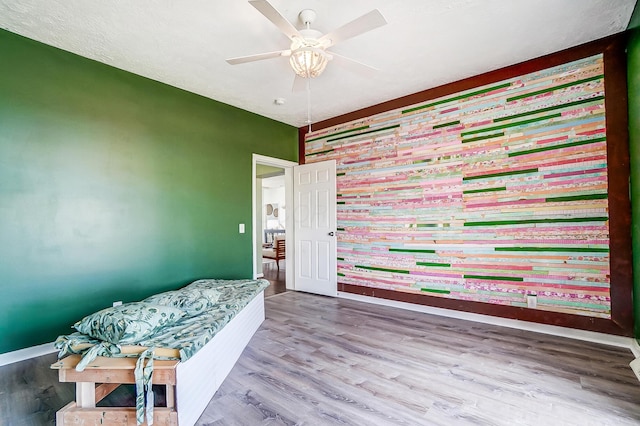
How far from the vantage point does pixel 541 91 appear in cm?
296

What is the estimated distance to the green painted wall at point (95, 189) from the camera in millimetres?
2504

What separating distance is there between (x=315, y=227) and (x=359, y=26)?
324 cm

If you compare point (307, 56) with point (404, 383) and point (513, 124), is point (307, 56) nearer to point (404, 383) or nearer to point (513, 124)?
point (513, 124)

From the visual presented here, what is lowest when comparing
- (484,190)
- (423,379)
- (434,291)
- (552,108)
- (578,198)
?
(423,379)

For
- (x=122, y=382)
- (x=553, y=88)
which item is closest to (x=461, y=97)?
(x=553, y=88)

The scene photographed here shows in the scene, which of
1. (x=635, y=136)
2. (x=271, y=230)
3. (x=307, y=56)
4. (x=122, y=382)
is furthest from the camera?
(x=271, y=230)

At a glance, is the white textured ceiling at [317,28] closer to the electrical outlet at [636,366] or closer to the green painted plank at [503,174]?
the green painted plank at [503,174]

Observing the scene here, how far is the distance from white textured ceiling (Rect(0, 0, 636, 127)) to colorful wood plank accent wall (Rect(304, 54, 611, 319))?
443 millimetres

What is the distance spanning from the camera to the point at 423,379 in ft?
6.97

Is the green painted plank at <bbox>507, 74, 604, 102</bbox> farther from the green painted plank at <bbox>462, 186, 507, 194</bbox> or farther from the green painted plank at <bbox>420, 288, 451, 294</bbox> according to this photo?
the green painted plank at <bbox>420, 288, 451, 294</bbox>

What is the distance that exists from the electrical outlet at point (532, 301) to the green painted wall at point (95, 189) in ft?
11.7

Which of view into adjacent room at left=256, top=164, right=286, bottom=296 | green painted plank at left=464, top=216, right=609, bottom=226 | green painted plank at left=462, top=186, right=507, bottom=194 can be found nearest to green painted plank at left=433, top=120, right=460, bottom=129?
green painted plank at left=462, top=186, right=507, bottom=194

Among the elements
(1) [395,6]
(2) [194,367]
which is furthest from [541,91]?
(2) [194,367]

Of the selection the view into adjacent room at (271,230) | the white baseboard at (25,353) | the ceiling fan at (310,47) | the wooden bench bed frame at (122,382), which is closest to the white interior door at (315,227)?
the view into adjacent room at (271,230)
